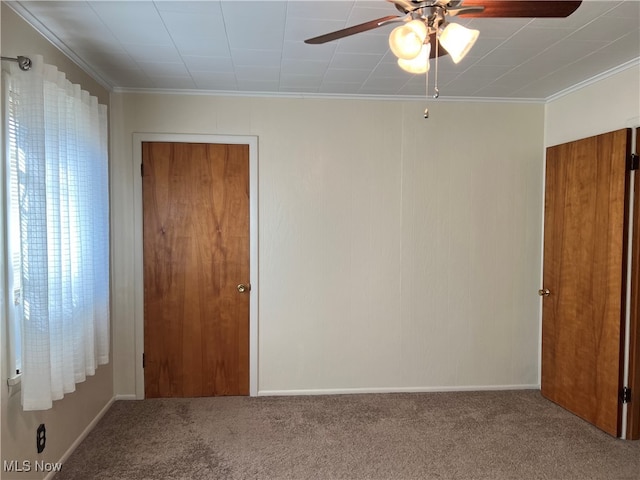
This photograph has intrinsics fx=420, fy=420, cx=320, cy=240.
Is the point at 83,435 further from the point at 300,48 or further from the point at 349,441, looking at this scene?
the point at 300,48

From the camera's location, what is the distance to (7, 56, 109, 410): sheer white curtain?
190 cm

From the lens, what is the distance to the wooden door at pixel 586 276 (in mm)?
2705

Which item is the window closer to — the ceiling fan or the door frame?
the door frame

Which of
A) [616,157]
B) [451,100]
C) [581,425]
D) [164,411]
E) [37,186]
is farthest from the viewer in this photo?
[451,100]

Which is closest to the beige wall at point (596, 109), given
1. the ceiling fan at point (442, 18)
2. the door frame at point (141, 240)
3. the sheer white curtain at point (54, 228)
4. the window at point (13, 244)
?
the ceiling fan at point (442, 18)

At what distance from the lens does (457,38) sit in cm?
152

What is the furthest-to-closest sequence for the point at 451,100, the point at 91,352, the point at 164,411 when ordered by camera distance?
the point at 451,100
the point at 164,411
the point at 91,352

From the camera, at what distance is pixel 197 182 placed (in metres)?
3.27

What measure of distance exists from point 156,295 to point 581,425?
3232mm

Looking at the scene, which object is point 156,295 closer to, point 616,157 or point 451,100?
point 451,100

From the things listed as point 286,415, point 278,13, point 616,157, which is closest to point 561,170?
point 616,157

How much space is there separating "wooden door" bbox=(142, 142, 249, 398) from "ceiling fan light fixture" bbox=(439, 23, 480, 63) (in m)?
2.05

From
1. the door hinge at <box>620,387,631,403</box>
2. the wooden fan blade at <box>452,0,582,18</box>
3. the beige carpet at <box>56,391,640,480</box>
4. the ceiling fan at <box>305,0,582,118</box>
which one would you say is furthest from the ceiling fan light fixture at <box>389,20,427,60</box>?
the door hinge at <box>620,387,631,403</box>

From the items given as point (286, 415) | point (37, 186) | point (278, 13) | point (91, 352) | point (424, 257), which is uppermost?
point (278, 13)
